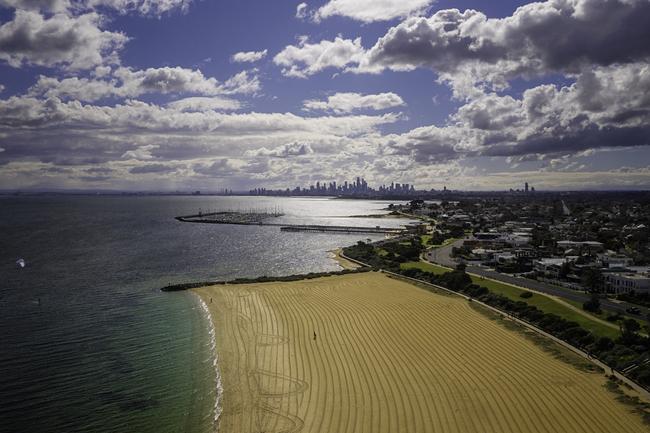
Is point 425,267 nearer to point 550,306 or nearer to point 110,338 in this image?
point 550,306

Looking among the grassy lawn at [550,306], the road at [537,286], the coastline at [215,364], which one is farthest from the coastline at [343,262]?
the coastline at [215,364]

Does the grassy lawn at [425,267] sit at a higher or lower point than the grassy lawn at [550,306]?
lower

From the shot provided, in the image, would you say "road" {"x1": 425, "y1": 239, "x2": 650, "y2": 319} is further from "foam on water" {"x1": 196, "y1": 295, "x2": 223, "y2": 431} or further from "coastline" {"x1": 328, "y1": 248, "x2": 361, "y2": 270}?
"foam on water" {"x1": 196, "y1": 295, "x2": 223, "y2": 431}

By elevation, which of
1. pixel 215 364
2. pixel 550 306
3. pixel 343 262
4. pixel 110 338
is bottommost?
pixel 343 262

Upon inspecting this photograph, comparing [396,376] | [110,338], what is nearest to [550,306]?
[396,376]

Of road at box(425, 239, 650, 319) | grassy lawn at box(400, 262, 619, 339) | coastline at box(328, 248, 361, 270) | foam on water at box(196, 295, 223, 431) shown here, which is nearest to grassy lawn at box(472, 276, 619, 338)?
grassy lawn at box(400, 262, 619, 339)

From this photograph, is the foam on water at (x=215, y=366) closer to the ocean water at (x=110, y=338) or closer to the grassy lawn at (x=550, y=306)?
the ocean water at (x=110, y=338)

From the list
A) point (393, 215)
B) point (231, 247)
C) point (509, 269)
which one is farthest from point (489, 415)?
point (393, 215)

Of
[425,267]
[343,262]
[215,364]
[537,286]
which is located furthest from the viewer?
[343,262]

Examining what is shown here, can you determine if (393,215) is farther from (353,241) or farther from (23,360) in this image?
(23,360)
